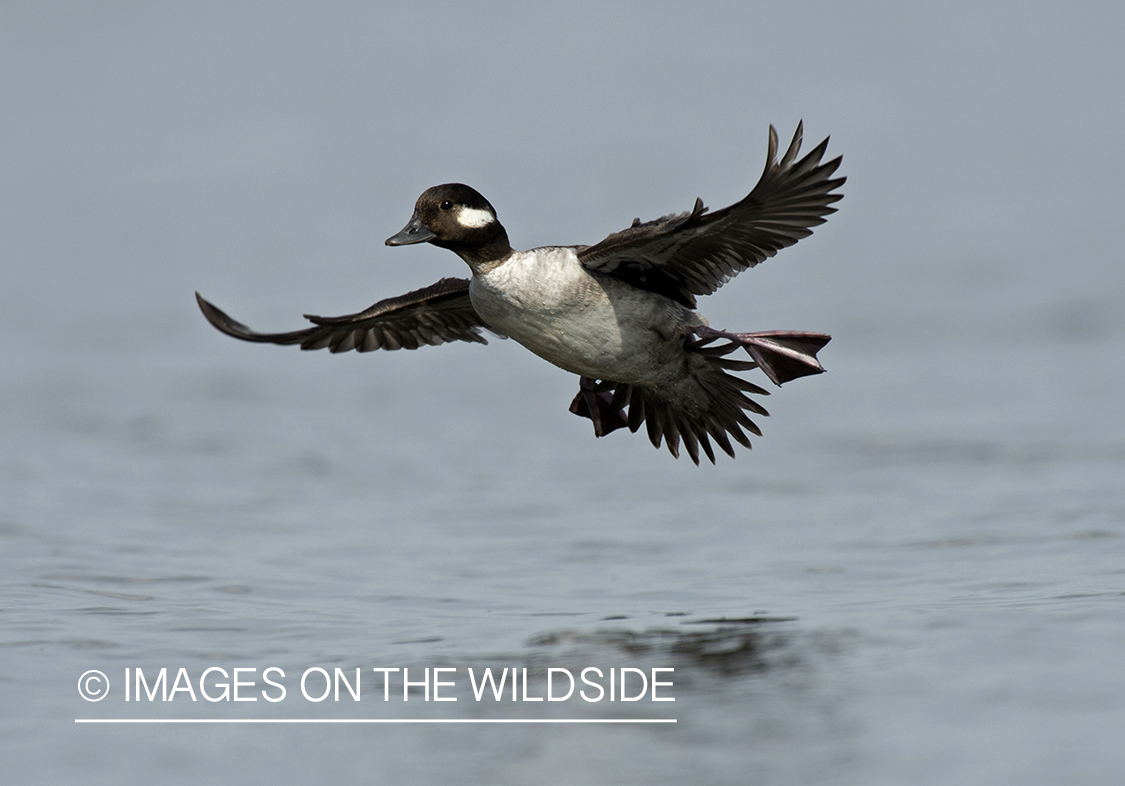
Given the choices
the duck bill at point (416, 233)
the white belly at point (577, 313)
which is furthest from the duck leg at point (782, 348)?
the duck bill at point (416, 233)

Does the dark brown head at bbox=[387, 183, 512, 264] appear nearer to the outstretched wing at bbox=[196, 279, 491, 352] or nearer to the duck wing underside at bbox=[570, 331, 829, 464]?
the outstretched wing at bbox=[196, 279, 491, 352]

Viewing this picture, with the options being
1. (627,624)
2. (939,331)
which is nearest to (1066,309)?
(939,331)

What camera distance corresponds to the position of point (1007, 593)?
818cm

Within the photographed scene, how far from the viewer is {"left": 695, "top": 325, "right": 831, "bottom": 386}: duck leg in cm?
745

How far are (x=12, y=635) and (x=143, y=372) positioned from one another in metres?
10.9

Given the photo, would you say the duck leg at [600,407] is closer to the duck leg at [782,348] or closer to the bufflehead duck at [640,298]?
the bufflehead duck at [640,298]

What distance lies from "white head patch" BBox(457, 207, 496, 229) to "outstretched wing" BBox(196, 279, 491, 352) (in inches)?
32.7

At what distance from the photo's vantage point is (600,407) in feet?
27.5

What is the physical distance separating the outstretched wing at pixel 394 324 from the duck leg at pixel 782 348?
160cm

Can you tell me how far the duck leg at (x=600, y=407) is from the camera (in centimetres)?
838

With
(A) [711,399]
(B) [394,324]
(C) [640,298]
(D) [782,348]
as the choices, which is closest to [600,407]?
(A) [711,399]

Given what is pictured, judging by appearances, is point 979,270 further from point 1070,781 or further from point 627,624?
point 1070,781

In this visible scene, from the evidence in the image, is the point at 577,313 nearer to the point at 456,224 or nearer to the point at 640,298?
the point at 640,298

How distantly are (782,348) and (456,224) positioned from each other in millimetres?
1740
